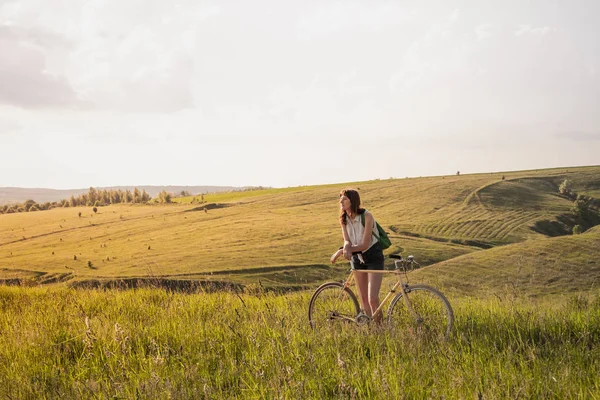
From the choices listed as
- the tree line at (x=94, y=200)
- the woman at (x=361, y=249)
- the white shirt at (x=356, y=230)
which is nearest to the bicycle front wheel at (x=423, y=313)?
the woman at (x=361, y=249)

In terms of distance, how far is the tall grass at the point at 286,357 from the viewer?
541cm

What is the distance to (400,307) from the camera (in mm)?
8445

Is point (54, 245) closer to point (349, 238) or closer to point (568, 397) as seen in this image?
point (349, 238)

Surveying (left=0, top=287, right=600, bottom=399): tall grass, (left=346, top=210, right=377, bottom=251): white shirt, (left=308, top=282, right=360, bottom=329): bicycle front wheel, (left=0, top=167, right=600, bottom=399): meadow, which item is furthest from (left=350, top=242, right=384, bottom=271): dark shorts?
(left=0, top=167, right=600, bottom=399): meadow

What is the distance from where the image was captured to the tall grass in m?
5.41

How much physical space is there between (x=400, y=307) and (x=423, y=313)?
431mm

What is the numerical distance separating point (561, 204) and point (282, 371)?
80540 mm

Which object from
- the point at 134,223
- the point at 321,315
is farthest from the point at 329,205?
the point at 321,315

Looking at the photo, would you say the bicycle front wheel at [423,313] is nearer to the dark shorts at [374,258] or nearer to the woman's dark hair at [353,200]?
the dark shorts at [374,258]

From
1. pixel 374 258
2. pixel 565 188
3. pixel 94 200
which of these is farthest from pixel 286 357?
pixel 94 200

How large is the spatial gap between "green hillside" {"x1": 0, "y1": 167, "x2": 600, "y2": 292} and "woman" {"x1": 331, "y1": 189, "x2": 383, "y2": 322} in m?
14.4

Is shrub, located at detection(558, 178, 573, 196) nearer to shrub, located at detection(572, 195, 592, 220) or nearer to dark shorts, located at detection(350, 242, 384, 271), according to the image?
shrub, located at detection(572, 195, 592, 220)

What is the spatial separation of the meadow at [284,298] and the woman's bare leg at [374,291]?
3.16 ft

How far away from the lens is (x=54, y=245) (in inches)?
2125
